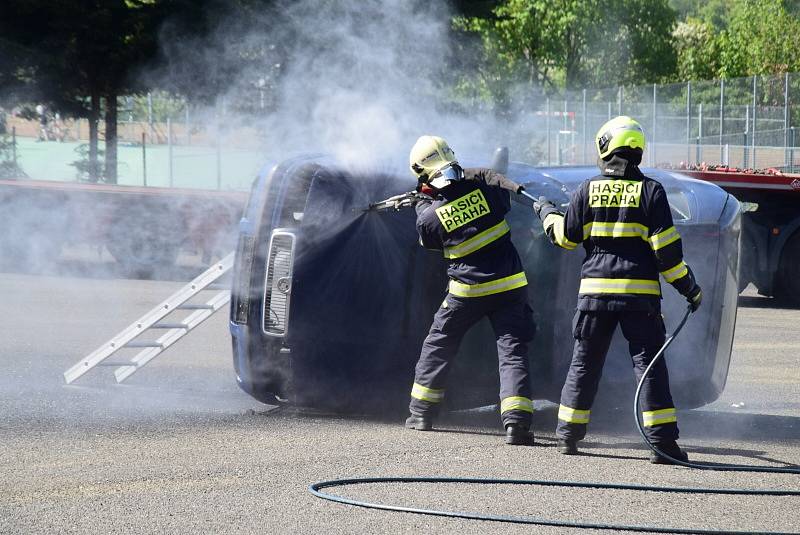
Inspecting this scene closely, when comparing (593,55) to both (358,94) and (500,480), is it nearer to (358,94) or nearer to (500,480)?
(358,94)

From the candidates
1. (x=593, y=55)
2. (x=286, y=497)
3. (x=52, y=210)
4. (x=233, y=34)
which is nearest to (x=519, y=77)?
(x=593, y=55)

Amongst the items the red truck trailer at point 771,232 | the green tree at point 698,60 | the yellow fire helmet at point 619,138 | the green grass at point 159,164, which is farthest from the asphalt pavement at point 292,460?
the green tree at point 698,60

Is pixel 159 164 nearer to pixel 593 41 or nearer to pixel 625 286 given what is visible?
pixel 625 286

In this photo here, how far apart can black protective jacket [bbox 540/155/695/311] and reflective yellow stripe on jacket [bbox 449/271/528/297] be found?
15.4 inches

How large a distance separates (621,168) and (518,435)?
138 centimetres

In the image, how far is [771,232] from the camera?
12.9 meters

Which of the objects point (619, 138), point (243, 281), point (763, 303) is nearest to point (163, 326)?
point (243, 281)

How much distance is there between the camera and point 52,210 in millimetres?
15117

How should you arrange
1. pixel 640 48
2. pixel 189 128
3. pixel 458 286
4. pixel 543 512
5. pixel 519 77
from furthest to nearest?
pixel 640 48, pixel 519 77, pixel 189 128, pixel 458 286, pixel 543 512

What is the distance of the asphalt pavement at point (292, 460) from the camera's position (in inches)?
177

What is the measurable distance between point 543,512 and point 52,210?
1176 cm

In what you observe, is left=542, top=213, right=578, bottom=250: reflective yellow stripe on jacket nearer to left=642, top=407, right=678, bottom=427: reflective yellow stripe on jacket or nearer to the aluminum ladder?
left=642, top=407, right=678, bottom=427: reflective yellow stripe on jacket

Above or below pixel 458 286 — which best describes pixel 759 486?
below

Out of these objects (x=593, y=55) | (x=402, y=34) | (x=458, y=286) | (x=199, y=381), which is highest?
(x=593, y=55)
